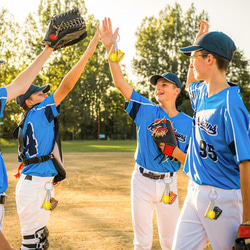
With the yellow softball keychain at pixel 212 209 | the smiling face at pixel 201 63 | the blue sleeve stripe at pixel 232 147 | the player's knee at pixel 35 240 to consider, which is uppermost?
the smiling face at pixel 201 63

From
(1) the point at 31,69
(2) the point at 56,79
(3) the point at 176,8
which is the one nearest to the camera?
(1) the point at 31,69

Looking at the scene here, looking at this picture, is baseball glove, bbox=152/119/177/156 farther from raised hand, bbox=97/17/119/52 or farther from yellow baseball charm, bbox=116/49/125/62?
raised hand, bbox=97/17/119/52

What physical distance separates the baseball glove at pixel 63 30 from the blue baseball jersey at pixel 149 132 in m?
0.95

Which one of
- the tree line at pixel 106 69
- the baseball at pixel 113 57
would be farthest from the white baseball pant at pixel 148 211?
the tree line at pixel 106 69

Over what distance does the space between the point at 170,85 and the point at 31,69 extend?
1892 millimetres

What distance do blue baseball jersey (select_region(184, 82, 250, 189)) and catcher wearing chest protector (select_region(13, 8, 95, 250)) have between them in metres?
1.69

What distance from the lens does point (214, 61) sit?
9.30 feet

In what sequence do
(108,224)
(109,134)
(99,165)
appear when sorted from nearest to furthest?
(108,224)
(99,165)
(109,134)

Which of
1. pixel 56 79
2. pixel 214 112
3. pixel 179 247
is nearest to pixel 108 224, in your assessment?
pixel 179 247

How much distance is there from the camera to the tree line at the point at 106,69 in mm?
47688

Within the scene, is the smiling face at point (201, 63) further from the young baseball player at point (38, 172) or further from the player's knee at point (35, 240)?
the player's knee at point (35, 240)

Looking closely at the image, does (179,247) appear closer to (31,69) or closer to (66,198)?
(31,69)

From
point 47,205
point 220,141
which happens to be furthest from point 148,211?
point 220,141

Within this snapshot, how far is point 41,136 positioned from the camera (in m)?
3.94
